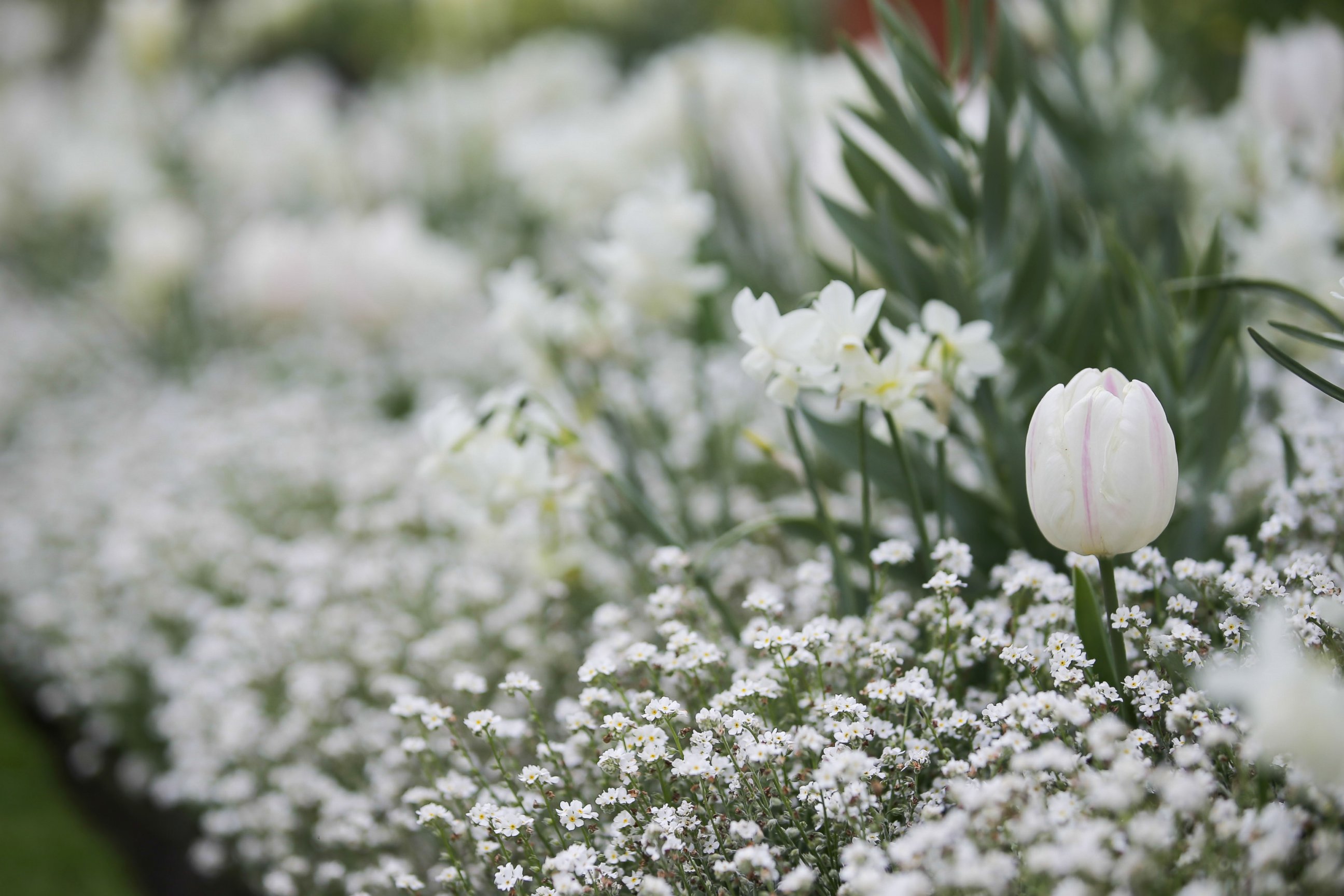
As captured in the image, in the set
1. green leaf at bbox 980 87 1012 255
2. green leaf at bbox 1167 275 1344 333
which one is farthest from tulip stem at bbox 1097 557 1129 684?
green leaf at bbox 980 87 1012 255

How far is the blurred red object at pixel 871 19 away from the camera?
5477mm

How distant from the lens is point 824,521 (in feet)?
4.36

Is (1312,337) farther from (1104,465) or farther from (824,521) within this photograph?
(824,521)

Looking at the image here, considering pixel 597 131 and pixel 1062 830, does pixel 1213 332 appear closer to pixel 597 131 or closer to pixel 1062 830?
pixel 1062 830

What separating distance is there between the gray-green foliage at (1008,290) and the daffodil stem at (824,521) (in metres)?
0.14

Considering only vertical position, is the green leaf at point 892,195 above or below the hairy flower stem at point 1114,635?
above

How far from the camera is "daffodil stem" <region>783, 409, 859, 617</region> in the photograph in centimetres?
127

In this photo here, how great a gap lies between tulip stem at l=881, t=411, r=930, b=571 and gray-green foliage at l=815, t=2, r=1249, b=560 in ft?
0.44

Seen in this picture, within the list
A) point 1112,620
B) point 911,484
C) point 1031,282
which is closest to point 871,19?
point 1031,282

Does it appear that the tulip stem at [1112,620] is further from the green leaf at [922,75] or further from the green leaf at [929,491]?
the green leaf at [922,75]

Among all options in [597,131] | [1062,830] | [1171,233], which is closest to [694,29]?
[597,131]

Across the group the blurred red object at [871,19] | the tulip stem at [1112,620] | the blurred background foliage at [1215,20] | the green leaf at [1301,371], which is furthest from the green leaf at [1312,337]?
the blurred red object at [871,19]

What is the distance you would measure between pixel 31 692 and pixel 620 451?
2.11m

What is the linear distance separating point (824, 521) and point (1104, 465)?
1.49ft
